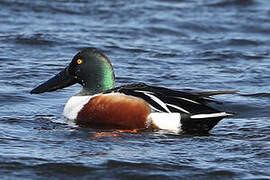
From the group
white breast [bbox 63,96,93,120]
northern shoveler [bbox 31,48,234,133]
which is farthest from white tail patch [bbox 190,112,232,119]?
white breast [bbox 63,96,93,120]

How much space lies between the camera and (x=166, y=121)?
25.8 feet

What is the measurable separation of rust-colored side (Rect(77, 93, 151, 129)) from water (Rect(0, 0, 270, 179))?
0.66 feet

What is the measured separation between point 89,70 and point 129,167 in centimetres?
234

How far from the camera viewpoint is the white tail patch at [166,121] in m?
7.85

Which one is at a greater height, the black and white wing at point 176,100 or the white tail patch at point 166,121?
the black and white wing at point 176,100

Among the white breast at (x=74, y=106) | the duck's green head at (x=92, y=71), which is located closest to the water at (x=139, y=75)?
the white breast at (x=74, y=106)

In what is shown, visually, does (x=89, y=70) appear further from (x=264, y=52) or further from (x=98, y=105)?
(x=264, y=52)

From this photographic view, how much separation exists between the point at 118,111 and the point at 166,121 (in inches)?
20.7

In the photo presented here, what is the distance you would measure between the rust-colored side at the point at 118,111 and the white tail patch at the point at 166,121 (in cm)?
7

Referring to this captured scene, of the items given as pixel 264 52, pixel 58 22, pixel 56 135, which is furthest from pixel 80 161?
pixel 58 22

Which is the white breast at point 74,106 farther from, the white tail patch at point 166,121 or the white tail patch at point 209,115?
the white tail patch at point 209,115

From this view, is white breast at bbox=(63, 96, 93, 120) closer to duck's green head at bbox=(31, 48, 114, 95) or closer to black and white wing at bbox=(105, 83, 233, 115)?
duck's green head at bbox=(31, 48, 114, 95)

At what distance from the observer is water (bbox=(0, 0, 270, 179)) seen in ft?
21.9

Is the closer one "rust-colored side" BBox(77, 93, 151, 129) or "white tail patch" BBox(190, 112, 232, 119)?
"white tail patch" BBox(190, 112, 232, 119)
